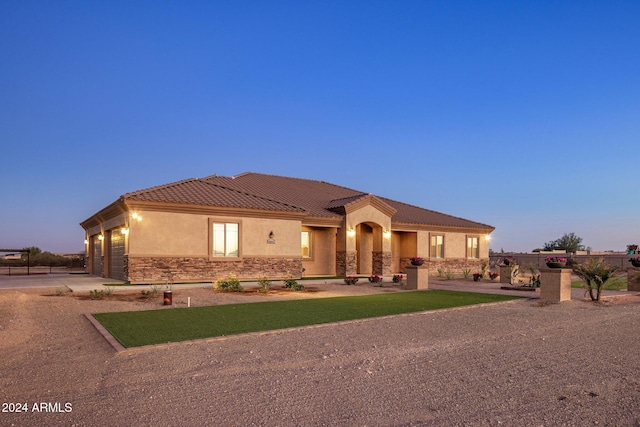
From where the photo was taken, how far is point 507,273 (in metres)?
24.2

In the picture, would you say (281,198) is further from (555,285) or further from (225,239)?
(555,285)

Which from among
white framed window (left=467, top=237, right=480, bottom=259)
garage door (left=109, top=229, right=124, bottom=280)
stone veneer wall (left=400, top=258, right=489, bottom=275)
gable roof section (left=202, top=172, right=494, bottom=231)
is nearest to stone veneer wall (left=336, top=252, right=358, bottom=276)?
gable roof section (left=202, top=172, right=494, bottom=231)

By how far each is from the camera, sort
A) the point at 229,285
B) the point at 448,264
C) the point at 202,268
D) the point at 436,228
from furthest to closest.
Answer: the point at 448,264
the point at 436,228
the point at 202,268
the point at 229,285

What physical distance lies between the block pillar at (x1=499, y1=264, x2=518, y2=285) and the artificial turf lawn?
7389mm

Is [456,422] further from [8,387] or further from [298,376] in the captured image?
[8,387]

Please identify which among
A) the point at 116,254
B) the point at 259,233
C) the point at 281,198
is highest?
the point at 281,198

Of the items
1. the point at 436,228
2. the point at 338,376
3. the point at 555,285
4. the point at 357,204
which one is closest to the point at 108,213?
the point at 357,204

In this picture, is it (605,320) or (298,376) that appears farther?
(605,320)

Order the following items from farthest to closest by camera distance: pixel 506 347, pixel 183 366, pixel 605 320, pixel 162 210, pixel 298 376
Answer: pixel 162 210 → pixel 605 320 → pixel 506 347 → pixel 183 366 → pixel 298 376

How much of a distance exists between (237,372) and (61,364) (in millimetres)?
2669

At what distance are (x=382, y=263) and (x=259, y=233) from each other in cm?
833

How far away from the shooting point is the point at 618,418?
489 cm

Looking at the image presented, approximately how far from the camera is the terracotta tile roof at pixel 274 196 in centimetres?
2166

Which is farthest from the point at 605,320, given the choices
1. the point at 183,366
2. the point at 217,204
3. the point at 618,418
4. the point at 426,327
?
the point at 217,204
